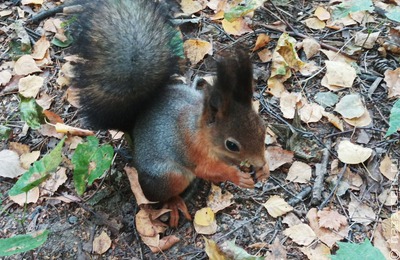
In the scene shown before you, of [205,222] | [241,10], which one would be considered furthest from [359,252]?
[241,10]

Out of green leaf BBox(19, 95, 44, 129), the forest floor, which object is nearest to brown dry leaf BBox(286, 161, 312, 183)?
the forest floor

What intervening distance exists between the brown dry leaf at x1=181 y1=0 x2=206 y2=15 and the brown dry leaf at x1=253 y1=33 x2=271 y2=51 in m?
0.43

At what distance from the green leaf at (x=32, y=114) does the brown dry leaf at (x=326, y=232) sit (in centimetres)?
129

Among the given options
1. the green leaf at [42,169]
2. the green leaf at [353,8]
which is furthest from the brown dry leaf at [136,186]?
the green leaf at [353,8]

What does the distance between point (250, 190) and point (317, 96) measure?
2.00 feet

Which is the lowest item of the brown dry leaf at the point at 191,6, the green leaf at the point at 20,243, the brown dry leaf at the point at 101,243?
the brown dry leaf at the point at 101,243

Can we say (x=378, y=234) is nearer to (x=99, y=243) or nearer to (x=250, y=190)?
(x=250, y=190)

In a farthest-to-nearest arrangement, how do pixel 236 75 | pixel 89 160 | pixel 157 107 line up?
pixel 157 107 → pixel 89 160 → pixel 236 75

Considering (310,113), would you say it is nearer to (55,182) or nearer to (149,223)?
(149,223)

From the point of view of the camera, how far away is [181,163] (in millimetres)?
1901

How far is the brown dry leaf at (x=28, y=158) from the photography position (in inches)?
84.8

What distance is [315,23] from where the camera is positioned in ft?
8.58

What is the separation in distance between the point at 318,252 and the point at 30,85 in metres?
1.61

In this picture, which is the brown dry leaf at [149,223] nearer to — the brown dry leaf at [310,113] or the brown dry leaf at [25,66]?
the brown dry leaf at [310,113]
